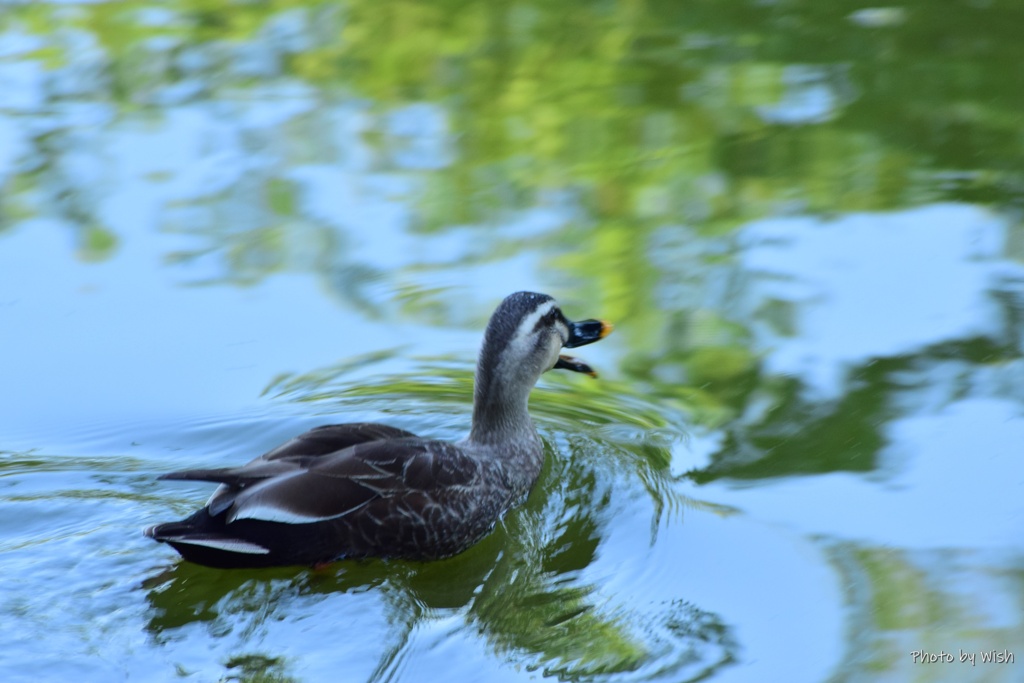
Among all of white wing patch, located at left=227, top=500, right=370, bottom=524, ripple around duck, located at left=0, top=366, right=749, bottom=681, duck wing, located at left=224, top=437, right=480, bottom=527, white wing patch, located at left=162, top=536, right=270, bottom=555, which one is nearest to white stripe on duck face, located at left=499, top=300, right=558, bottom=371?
duck wing, located at left=224, top=437, right=480, bottom=527

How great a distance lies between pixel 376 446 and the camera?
5.76 m

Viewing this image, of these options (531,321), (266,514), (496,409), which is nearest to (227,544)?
(266,514)

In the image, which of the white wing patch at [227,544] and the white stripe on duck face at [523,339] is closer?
the white wing patch at [227,544]

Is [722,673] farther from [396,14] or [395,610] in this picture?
[396,14]

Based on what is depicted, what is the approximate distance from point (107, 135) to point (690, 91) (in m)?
4.74

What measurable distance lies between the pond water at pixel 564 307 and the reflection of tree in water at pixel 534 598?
0.06 feet

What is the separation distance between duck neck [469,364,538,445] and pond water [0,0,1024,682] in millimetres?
372

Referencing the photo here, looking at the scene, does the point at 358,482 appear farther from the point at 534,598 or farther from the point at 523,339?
the point at 523,339

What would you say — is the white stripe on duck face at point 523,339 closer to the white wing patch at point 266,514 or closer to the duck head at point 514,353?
the duck head at point 514,353

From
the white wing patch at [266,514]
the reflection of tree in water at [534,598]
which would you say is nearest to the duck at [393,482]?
the white wing patch at [266,514]

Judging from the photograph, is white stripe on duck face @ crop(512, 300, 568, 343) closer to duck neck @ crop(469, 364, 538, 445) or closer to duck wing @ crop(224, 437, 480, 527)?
duck neck @ crop(469, 364, 538, 445)

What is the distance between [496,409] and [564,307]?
1567mm

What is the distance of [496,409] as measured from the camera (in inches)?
251

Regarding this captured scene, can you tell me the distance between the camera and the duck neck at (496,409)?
20.8ft
